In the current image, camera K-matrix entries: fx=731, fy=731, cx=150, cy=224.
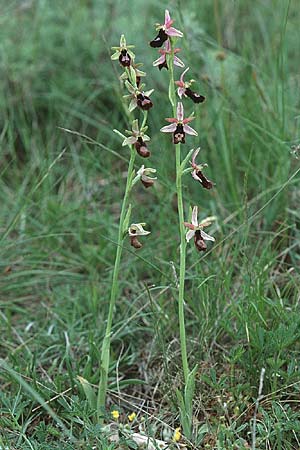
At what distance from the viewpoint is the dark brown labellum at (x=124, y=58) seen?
7.24ft

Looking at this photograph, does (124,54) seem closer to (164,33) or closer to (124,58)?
(124,58)

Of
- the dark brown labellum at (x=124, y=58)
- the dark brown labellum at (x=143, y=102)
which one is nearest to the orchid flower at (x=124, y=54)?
the dark brown labellum at (x=124, y=58)

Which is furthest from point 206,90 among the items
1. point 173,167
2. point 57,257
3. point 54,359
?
point 54,359

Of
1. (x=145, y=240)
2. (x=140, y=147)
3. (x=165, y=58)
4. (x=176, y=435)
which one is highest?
(x=165, y=58)

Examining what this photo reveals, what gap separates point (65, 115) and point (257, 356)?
2.13m

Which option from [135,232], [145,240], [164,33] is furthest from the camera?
[145,240]

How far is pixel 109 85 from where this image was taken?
12.8 feet

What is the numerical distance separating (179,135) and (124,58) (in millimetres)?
287

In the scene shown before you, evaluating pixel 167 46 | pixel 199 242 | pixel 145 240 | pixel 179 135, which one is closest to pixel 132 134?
pixel 179 135

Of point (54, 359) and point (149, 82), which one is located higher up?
point (149, 82)

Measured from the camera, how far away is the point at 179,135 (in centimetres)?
221

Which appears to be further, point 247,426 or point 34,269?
point 34,269

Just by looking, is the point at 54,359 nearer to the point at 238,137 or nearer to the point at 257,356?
the point at 257,356

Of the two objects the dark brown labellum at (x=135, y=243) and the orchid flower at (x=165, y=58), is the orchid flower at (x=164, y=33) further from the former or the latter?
the dark brown labellum at (x=135, y=243)
